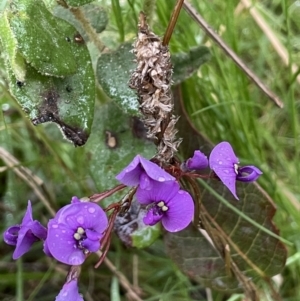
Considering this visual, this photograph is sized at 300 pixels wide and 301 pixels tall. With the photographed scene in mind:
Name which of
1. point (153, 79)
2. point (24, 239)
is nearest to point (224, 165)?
point (153, 79)

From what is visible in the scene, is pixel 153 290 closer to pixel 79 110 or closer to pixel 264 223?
pixel 264 223

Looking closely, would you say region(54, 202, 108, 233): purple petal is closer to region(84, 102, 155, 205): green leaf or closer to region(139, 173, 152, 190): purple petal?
region(139, 173, 152, 190): purple petal

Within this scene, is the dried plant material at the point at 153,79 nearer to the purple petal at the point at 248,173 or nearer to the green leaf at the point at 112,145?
the purple petal at the point at 248,173

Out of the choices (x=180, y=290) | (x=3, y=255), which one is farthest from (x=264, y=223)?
(x=3, y=255)

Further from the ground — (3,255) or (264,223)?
(264,223)

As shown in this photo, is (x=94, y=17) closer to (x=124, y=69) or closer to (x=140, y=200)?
(x=124, y=69)

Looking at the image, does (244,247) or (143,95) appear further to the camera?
(244,247)
